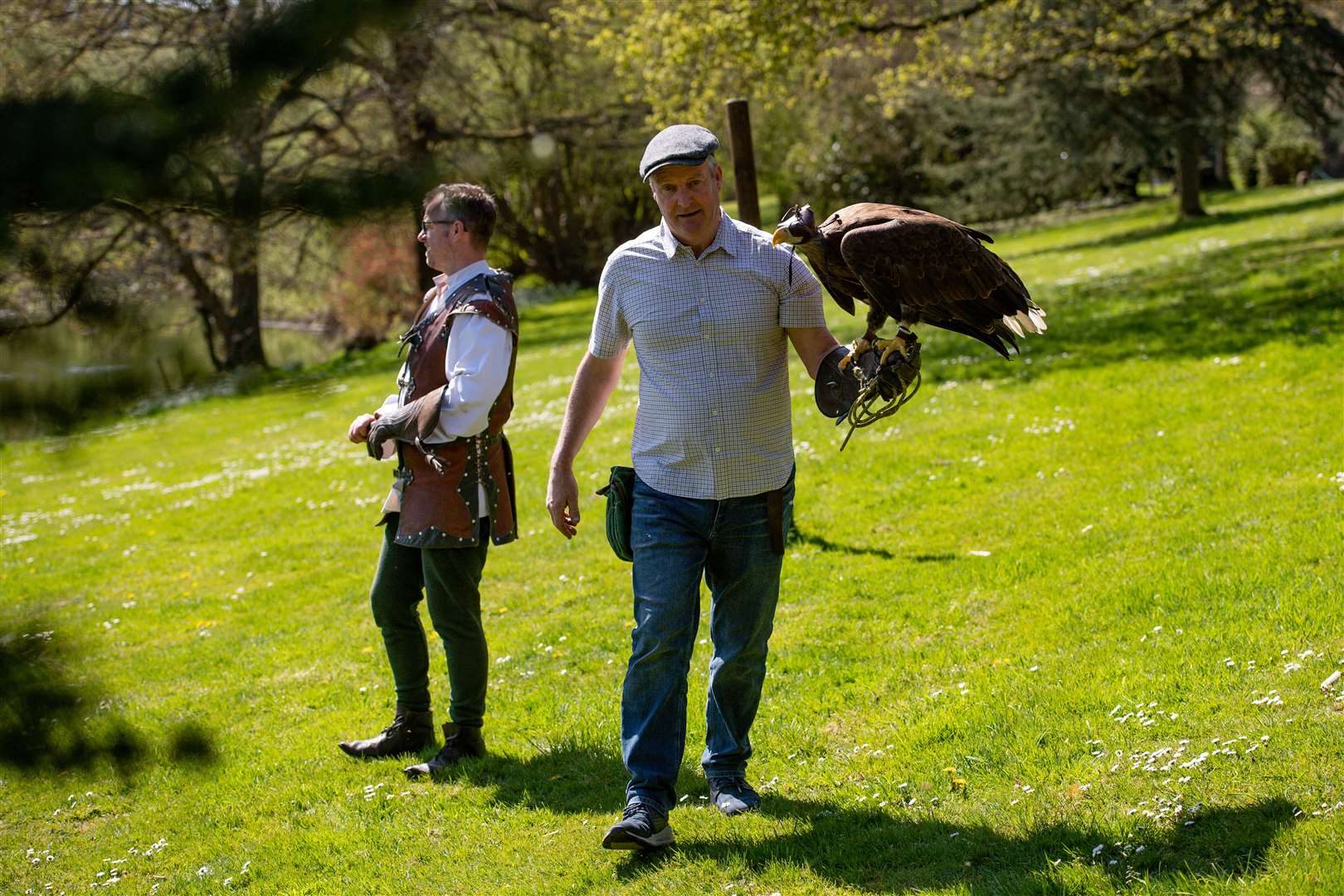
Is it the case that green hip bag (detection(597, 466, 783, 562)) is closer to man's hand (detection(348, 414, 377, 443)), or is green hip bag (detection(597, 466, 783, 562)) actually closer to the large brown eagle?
the large brown eagle

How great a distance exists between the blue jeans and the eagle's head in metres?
0.92

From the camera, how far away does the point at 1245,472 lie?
25.5ft

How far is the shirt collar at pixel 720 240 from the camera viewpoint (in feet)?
14.3

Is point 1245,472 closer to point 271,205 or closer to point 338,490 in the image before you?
point 271,205

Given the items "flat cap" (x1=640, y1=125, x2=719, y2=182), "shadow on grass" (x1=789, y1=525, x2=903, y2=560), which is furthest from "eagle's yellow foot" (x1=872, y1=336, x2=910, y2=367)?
"shadow on grass" (x1=789, y1=525, x2=903, y2=560)

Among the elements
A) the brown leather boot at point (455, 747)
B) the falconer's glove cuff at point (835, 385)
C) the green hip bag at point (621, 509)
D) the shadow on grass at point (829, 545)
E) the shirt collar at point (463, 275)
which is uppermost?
the shirt collar at point (463, 275)

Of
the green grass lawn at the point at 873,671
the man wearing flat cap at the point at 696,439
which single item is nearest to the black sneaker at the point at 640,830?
the man wearing flat cap at the point at 696,439

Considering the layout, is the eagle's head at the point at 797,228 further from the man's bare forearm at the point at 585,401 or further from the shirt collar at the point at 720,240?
the man's bare forearm at the point at 585,401

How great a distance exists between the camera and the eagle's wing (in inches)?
157

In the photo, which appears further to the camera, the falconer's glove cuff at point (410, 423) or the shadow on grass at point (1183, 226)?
the shadow on grass at point (1183, 226)

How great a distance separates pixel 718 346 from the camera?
4359 mm

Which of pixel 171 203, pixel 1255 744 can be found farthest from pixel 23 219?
pixel 1255 744

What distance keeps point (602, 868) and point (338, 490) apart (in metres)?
9.42

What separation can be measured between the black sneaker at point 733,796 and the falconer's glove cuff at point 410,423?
6.05 feet
